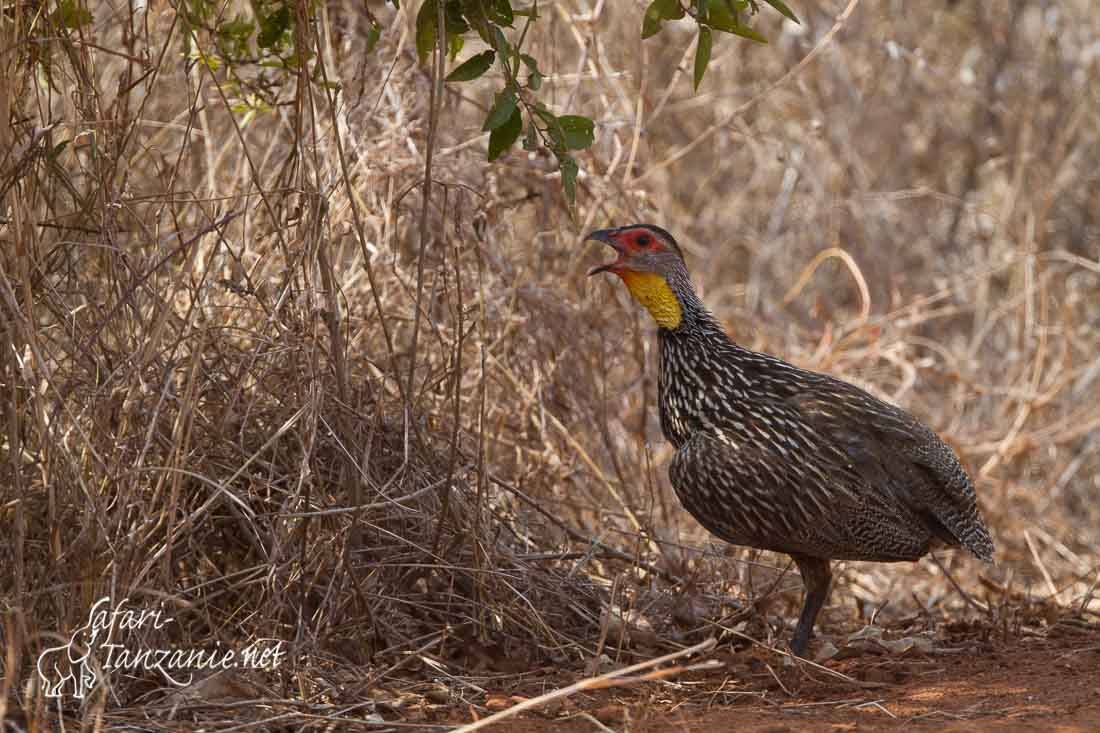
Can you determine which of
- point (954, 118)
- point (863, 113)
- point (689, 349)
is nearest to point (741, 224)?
point (863, 113)

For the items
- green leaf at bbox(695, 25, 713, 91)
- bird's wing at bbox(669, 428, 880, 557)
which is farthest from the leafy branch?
bird's wing at bbox(669, 428, 880, 557)

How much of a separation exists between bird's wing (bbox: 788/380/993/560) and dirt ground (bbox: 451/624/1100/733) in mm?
406

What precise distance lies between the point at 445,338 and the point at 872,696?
2.18m

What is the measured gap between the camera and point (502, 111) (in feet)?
11.6

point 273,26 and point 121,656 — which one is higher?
point 273,26

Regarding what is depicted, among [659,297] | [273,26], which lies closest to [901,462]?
[659,297]

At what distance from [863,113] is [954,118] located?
29.4 inches

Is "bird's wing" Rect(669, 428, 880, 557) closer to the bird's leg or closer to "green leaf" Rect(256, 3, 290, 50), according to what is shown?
the bird's leg

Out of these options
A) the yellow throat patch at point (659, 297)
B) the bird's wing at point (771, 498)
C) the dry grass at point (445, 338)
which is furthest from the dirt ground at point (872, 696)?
the yellow throat patch at point (659, 297)

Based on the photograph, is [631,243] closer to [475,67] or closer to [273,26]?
[475,67]

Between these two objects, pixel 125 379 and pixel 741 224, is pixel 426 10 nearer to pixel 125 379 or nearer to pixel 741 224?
pixel 125 379

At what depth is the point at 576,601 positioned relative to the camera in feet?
14.4

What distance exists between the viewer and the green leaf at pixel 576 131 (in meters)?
3.68

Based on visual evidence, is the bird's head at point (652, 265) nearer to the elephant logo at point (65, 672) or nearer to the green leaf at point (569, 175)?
the green leaf at point (569, 175)
